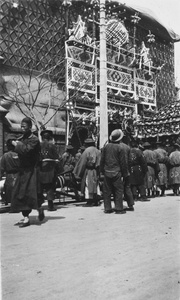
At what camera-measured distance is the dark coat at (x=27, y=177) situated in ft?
22.2

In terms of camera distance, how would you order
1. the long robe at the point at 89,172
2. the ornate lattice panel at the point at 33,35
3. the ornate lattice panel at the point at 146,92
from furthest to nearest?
the ornate lattice panel at the point at 146,92 < the ornate lattice panel at the point at 33,35 < the long robe at the point at 89,172

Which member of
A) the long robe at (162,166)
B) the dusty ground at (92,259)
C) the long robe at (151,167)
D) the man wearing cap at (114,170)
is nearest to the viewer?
the dusty ground at (92,259)

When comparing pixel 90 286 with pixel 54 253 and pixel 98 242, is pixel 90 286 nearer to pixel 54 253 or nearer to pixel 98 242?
pixel 54 253

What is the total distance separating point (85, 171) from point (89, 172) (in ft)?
0.52

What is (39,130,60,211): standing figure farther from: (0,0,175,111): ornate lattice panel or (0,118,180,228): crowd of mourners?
(0,0,175,111): ornate lattice panel

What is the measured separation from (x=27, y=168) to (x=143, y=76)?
1964 centimetres

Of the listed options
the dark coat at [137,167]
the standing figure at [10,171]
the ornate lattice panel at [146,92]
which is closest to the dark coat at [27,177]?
the standing figure at [10,171]

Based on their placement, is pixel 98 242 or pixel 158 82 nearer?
pixel 98 242

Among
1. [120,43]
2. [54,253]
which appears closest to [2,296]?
[54,253]

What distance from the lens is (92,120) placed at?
20.1 metres

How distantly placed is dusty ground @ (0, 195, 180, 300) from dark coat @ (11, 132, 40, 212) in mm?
446

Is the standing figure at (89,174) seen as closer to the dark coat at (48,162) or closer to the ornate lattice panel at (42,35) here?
the dark coat at (48,162)

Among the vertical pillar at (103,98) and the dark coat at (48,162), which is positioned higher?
the vertical pillar at (103,98)

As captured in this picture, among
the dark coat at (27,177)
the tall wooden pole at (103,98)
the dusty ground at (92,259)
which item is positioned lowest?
the dusty ground at (92,259)
